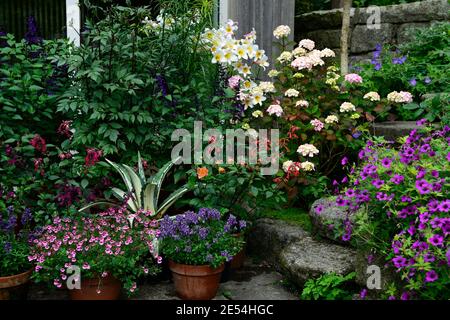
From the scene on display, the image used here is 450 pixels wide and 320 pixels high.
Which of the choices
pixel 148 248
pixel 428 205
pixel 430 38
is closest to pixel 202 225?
pixel 148 248

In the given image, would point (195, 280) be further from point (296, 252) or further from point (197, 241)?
point (296, 252)

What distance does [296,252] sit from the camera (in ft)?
10.5

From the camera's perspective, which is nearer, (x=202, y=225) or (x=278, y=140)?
(x=202, y=225)

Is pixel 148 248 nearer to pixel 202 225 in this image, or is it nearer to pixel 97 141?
pixel 202 225

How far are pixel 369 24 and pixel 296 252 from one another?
3104 mm

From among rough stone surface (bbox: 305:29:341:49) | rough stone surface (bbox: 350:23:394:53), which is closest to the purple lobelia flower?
rough stone surface (bbox: 350:23:394:53)

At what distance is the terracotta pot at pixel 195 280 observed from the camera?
3.01m

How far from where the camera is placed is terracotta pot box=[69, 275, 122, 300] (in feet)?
9.60

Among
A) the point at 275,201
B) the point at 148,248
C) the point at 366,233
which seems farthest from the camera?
the point at 275,201

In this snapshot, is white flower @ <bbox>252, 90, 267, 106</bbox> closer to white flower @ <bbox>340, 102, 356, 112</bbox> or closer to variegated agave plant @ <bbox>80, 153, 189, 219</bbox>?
white flower @ <bbox>340, 102, 356, 112</bbox>

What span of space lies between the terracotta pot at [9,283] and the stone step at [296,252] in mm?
1412

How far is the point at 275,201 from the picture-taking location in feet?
11.9

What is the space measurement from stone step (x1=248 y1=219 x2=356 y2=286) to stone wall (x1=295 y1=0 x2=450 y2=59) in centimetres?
250
